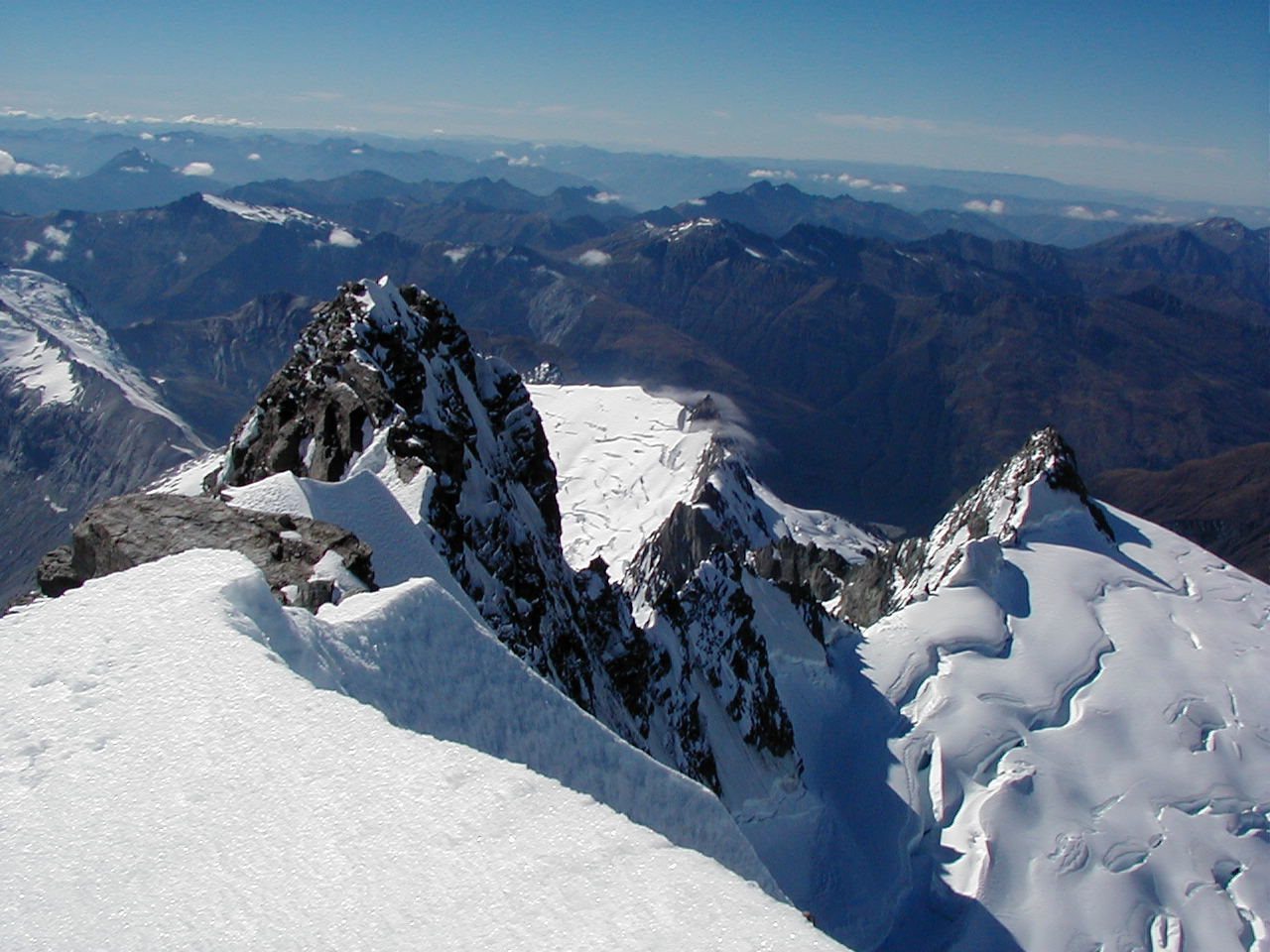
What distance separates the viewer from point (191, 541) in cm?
1905

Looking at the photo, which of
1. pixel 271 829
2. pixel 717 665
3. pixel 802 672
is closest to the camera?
pixel 271 829

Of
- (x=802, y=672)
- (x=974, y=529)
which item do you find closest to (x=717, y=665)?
(x=802, y=672)

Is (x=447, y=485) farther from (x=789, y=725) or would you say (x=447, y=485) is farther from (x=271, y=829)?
(x=789, y=725)

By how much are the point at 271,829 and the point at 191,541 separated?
10978mm

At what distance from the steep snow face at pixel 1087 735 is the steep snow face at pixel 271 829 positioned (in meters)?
52.5

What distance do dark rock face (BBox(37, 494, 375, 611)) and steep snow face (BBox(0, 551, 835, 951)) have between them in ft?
16.2

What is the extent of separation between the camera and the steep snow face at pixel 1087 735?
52.9 meters

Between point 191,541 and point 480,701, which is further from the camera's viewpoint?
point 191,541

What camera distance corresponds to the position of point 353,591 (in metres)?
18.5

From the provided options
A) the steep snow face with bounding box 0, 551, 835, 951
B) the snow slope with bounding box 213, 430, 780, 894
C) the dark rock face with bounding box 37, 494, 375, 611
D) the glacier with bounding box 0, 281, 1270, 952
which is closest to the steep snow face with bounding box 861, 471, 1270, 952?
the glacier with bounding box 0, 281, 1270, 952

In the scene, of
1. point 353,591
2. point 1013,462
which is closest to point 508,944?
point 353,591

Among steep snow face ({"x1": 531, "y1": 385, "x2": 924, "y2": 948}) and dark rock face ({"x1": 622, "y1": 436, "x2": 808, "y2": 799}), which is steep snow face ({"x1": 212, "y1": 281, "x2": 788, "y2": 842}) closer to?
dark rock face ({"x1": 622, "y1": 436, "x2": 808, "y2": 799})

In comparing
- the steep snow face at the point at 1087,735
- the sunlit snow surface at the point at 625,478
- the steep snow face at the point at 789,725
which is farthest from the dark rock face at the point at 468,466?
the sunlit snow surface at the point at 625,478

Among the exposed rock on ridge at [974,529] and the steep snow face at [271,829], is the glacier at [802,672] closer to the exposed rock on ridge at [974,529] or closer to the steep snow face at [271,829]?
the steep snow face at [271,829]
